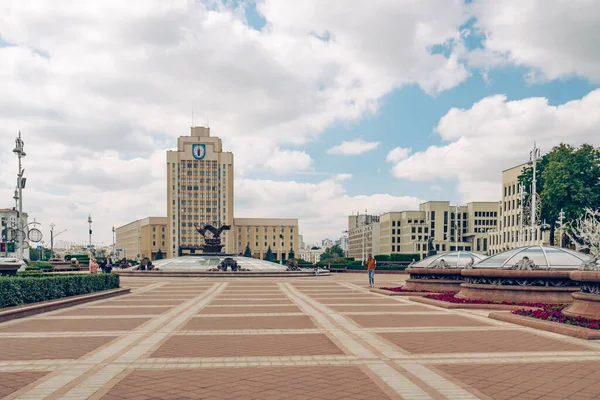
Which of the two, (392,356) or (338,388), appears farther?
(392,356)

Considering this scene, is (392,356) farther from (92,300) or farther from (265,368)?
(92,300)

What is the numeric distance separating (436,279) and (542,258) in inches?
200

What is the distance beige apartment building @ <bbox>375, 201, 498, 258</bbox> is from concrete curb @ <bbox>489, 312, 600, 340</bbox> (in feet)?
309

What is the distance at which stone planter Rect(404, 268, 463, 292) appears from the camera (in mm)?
18812

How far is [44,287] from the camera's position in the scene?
48.6ft

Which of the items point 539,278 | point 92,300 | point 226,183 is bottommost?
point 92,300

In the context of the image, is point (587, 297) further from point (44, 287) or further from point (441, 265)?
point (44, 287)

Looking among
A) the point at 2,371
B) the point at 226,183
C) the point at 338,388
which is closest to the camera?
the point at 338,388

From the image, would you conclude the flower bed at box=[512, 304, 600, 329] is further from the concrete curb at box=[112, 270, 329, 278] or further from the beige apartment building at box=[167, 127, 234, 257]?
the beige apartment building at box=[167, 127, 234, 257]

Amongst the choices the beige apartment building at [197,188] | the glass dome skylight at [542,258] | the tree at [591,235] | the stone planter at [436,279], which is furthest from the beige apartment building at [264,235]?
the glass dome skylight at [542,258]

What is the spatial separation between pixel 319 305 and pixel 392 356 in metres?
7.72

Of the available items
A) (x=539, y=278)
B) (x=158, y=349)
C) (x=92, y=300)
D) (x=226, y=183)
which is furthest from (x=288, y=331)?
(x=226, y=183)

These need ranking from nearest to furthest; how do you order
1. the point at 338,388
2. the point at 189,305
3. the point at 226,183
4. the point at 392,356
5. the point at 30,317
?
the point at 338,388 < the point at 392,356 < the point at 30,317 < the point at 189,305 < the point at 226,183

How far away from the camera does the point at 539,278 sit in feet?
46.2
